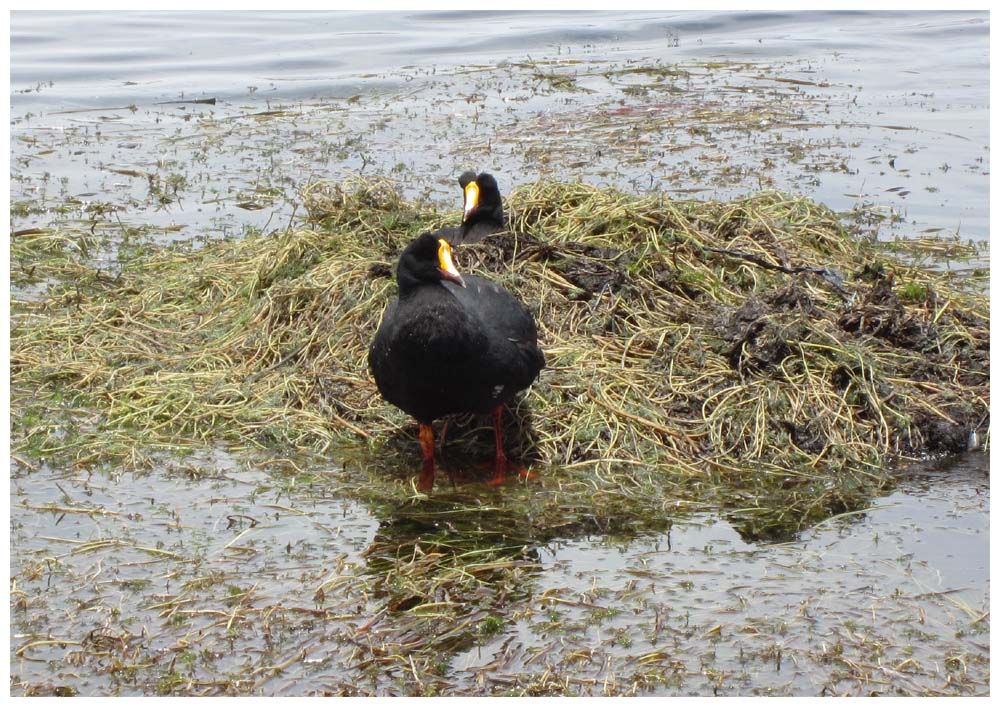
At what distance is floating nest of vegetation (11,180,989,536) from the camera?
22.3 feet

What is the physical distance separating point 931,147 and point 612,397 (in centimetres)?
785

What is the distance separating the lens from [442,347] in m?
6.16

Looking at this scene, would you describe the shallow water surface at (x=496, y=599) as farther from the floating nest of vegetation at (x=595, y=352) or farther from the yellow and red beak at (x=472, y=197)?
the yellow and red beak at (x=472, y=197)

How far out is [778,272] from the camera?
27.4 feet

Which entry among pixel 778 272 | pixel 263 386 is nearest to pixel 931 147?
pixel 778 272

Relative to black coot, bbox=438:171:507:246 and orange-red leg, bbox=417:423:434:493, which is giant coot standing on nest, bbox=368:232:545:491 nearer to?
orange-red leg, bbox=417:423:434:493

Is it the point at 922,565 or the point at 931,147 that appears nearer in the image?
the point at 922,565

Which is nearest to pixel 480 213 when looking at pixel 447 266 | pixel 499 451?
pixel 447 266

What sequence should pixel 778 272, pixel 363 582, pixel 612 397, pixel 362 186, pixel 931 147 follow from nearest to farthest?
pixel 363 582 → pixel 612 397 → pixel 778 272 → pixel 362 186 → pixel 931 147

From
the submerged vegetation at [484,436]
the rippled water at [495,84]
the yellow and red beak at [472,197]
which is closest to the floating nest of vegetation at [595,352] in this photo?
the submerged vegetation at [484,436]

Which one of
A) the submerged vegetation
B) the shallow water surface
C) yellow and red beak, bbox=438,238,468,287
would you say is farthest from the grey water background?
yellow and red beak, bbox=438,238,468,287

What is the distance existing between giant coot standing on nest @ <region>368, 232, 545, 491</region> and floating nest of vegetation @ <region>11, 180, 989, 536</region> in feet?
1.51

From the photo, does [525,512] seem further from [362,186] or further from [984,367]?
[362,186]

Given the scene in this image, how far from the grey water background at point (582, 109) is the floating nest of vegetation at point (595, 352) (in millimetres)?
524
